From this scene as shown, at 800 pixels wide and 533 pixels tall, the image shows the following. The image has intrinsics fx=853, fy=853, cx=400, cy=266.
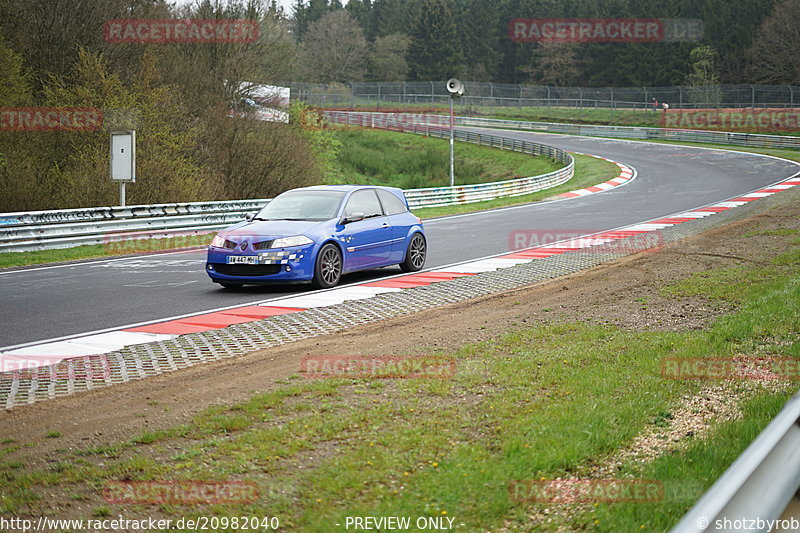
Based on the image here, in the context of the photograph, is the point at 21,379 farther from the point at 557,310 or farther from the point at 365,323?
the point at 557,310

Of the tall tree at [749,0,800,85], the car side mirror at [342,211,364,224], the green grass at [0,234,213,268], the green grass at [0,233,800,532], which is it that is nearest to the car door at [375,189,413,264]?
the car side mirror at [342,211,364,224]

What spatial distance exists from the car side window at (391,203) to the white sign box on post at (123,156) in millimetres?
9187

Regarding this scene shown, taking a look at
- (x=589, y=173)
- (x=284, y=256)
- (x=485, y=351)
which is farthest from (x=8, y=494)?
(x=589, y=173)

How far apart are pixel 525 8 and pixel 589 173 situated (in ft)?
269

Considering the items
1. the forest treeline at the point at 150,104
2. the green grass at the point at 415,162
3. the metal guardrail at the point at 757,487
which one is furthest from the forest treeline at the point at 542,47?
the metal guardrail at the point at 757,487

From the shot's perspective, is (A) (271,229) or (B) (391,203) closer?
(A) (271,229)

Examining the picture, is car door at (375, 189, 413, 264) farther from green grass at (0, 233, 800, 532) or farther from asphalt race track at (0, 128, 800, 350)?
green grass at (0, 233, 800, 532)

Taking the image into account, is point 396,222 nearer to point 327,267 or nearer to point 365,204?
point 365,204

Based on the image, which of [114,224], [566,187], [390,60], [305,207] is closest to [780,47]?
[566,187]

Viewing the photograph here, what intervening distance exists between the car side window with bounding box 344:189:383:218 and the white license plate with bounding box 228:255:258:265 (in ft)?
6.12

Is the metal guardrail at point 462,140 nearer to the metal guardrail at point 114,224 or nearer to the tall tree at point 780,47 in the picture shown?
the metal guardrail at point 114,224

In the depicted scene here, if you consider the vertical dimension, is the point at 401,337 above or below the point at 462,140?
below

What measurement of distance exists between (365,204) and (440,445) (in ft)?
31.3

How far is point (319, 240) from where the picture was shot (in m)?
13.0
